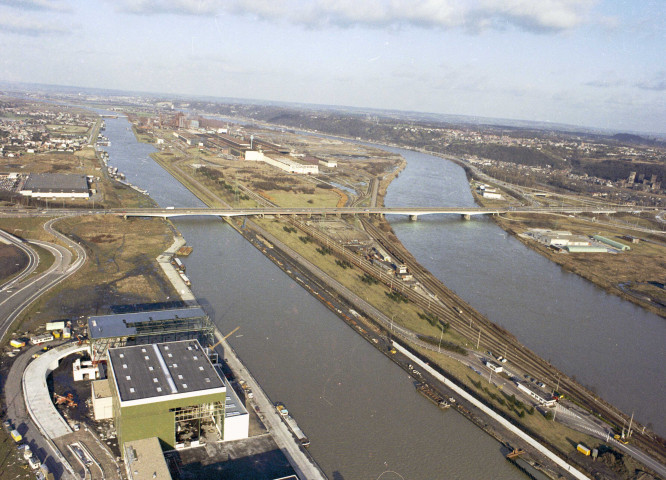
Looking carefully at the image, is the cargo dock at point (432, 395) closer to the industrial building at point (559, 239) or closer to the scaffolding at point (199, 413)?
the scaffolding at point (199, 413)

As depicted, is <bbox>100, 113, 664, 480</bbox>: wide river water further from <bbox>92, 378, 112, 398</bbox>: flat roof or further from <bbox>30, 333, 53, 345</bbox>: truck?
<bbox>30, 333, 53, 345</bbox>: truck

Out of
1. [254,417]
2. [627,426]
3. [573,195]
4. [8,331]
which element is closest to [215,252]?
[8,331]

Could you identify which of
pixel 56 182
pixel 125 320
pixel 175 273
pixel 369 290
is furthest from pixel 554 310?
pixel 56 182

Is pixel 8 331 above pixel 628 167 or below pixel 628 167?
below

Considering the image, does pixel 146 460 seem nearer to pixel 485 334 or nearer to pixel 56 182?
pixel 485 334

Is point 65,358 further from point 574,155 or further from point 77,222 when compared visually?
point 574,155

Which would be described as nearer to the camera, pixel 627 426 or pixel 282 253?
pixel 627 426

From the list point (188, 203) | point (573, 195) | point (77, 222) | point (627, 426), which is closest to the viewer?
point (627, 426)
